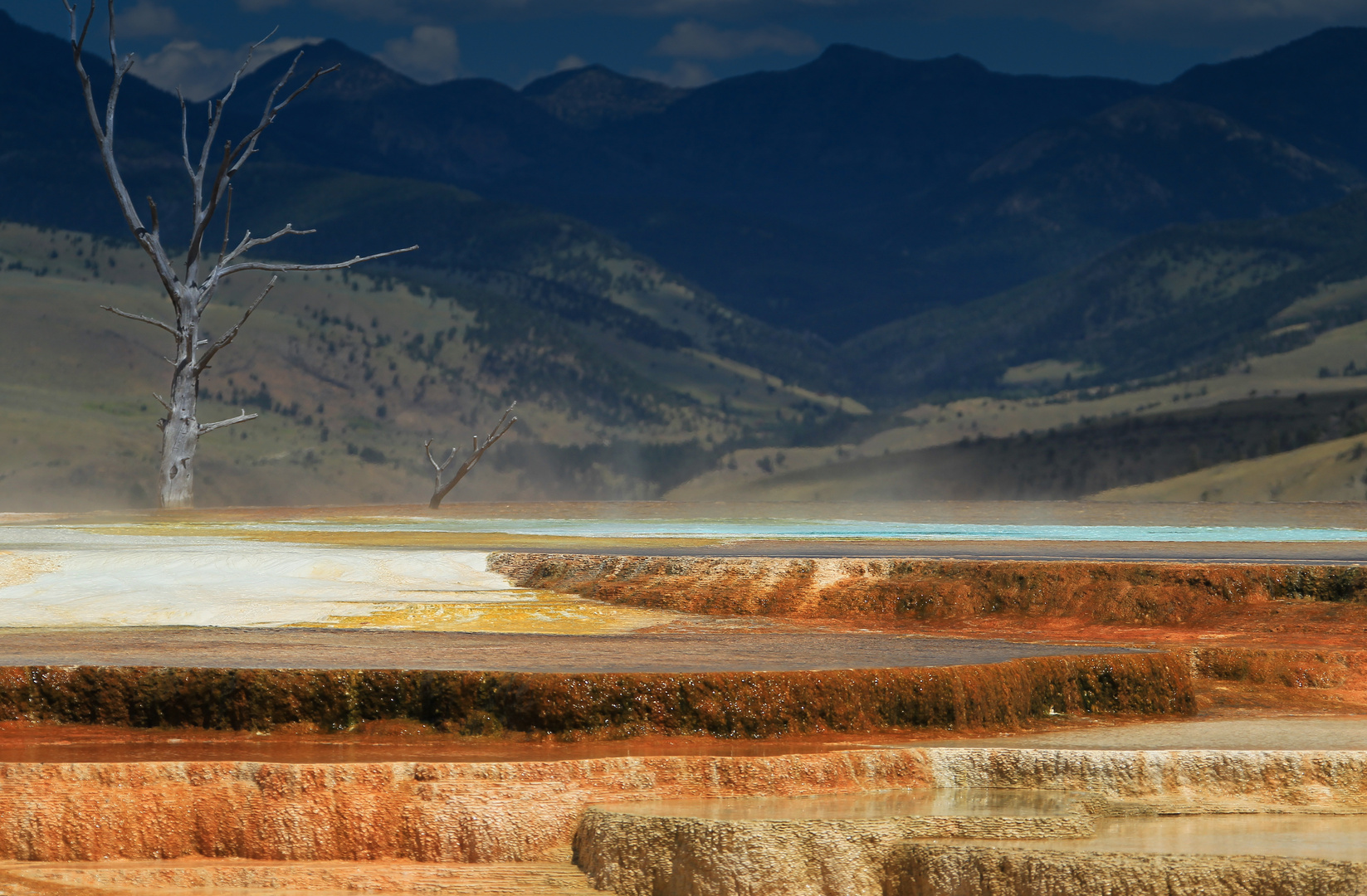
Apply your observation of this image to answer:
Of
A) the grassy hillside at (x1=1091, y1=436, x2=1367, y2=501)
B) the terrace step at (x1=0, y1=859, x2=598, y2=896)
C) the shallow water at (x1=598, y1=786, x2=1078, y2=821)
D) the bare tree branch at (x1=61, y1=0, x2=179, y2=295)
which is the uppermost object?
the bare tree branch at (x1=61, y1=0, x2=179, y2=295)

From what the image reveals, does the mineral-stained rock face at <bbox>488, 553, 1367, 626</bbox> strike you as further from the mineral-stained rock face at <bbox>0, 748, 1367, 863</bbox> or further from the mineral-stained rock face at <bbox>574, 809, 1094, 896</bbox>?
the mineral-stained rock face at <bbox>574, 809, 1094, 896</bbox>

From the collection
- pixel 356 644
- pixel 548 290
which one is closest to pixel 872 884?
pixel 356 644

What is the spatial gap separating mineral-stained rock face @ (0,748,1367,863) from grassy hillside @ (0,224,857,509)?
5163 cm

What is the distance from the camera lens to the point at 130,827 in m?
9.23

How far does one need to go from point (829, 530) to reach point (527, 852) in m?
18.1

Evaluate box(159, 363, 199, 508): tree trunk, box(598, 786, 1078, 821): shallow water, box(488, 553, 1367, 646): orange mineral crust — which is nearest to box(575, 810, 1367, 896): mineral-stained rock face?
box(598, 786, 1078, 821): shallow water

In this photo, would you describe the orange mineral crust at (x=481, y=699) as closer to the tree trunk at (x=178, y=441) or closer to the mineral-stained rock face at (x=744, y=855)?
the mineral-stained rock face at (x=744, y=855)

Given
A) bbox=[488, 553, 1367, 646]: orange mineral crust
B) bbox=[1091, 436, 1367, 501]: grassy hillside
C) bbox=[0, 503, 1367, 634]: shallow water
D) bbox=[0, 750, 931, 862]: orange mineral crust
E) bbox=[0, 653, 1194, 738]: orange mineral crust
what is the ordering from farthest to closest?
bbox=[1091, 436, 1367, 501]: grassy hillside
bbox=[488, 553, 1367, 646]: orange mineral crust
bbox=[0, 503, 1367, 634]: shallow water
bbox=[0, 653, 1194, 738]: orange mineral crust
bbox=[0, 750, 931, 862]: orange mineral crust

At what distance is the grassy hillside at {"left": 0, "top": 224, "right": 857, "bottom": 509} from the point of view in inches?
3184

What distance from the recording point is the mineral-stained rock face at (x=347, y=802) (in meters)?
9.23

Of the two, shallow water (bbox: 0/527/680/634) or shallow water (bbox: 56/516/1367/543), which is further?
shallow water (bbox: 56/516/1367/543)

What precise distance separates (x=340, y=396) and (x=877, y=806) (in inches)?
4313

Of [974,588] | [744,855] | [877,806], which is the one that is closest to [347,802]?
[744,855]

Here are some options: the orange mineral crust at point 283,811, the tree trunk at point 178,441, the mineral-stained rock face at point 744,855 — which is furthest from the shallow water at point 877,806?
the tree trunk at point 178,441
